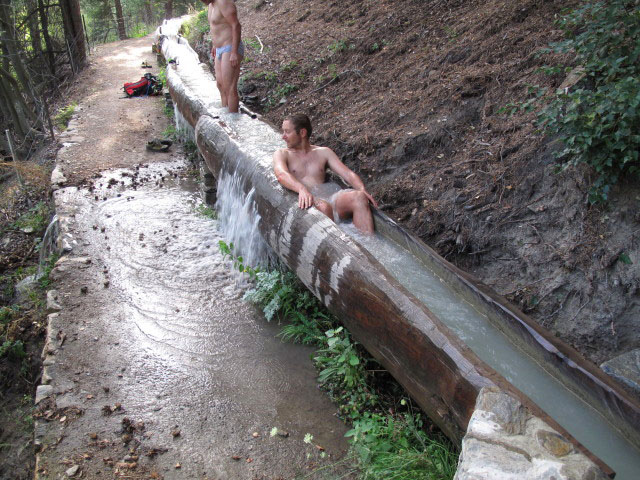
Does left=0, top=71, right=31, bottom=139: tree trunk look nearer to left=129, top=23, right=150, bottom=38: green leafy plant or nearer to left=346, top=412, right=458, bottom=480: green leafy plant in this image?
left=346, top=412, right=458, bottom=480: green leafy plant

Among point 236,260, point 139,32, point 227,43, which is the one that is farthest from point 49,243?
point 139,32

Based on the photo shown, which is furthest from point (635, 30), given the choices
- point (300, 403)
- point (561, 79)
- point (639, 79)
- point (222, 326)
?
point (222, 326)

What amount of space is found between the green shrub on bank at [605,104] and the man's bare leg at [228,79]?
4069 mm

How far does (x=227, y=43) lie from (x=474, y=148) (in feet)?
11.8

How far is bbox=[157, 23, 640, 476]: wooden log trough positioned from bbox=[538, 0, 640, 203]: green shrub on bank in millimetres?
1377

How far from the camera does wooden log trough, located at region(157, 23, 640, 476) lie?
2584 mm

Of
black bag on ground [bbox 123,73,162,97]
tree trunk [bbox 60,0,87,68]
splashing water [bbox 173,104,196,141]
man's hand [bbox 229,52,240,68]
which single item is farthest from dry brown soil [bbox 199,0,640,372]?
tree trunk [bbox 60,0,87,68]

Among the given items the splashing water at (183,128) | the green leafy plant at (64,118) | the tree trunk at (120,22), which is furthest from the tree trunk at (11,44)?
the tree trunk at (120,22)

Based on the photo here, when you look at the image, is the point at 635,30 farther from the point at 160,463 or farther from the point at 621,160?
the point at 160,463

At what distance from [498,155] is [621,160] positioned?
137 cm

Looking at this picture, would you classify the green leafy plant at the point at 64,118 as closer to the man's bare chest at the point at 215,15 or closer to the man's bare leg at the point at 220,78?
the man's bare leg at the point at 220,78

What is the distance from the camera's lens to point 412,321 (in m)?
2.86

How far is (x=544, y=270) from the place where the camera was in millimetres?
4133

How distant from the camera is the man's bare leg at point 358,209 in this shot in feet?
14.5
